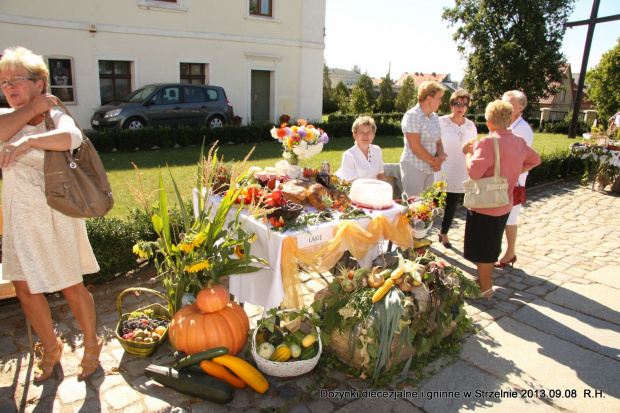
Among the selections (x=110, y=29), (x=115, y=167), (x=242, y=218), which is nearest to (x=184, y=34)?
(x=110, y=29)

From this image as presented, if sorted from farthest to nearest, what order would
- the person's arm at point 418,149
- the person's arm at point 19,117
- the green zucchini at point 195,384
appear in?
1. the person's arm at point 418,149
2. the green zucchini at point 195,384
3. the person's arm at point 19,117

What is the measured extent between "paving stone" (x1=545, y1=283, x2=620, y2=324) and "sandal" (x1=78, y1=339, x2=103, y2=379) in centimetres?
438

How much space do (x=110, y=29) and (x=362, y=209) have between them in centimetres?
1365

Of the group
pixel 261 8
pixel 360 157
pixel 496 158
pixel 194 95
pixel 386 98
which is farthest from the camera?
pixel 386 98

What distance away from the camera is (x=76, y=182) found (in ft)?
9.31

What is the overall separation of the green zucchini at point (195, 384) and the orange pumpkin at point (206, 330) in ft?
0.71

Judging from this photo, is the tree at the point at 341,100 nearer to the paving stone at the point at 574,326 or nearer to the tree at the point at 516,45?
the tree at the point at 516,45

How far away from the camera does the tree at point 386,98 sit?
3659 cm

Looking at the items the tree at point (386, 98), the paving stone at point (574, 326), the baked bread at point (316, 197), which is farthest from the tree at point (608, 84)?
the baked bread at point (316, 197)

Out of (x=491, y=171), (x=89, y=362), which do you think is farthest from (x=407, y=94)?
(x=89, y=362)

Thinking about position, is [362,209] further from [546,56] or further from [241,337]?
[546,56]

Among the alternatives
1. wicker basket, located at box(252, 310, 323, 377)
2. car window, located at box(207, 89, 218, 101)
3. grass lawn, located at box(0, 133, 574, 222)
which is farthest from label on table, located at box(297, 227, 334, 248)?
car window, located at box(207, 89, 218, 101)

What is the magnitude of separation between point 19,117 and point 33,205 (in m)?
0.56

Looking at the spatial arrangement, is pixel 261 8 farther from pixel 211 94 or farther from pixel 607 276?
pixel 607 276
